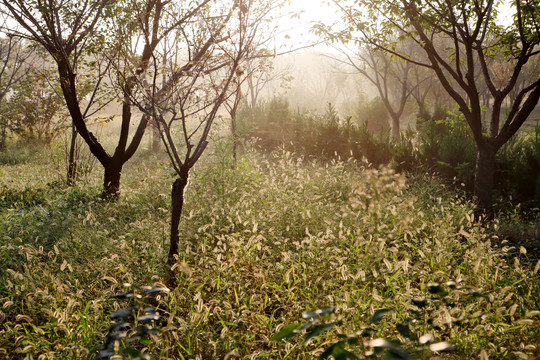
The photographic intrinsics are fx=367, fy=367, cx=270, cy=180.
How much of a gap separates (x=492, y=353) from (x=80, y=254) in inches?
147

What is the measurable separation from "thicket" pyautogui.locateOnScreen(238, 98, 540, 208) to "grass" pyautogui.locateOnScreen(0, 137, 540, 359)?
61.9 inches

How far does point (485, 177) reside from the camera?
5.28 meters

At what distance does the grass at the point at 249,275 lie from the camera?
2383 millimetres

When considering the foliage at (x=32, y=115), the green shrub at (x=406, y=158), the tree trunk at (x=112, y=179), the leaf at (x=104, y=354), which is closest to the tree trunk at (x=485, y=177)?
the green shrub at (x=406, y=158)

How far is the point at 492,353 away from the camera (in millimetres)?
2258

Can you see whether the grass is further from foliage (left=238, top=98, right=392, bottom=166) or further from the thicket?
foliage (left=238, top=98, right=392, bottom=166)

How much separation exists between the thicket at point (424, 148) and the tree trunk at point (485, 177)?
0.80 metres

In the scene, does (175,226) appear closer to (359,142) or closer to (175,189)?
(175,189)

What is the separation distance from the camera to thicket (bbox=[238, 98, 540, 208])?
6070 millimetres

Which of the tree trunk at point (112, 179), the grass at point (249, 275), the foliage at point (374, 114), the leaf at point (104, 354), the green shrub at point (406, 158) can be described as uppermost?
the foliage at point (374, 114)

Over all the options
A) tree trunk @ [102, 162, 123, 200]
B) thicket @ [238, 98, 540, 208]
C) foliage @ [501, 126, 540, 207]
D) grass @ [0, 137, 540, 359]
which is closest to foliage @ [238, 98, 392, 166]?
thicket @ [238, 98, 540, 208]

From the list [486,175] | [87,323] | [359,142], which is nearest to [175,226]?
[87,323]

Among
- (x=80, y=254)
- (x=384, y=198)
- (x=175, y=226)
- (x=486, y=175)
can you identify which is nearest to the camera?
(x=175, y=226)

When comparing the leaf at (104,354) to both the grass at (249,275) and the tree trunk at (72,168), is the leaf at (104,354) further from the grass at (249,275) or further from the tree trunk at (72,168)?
the tree trunk at (72,168)
